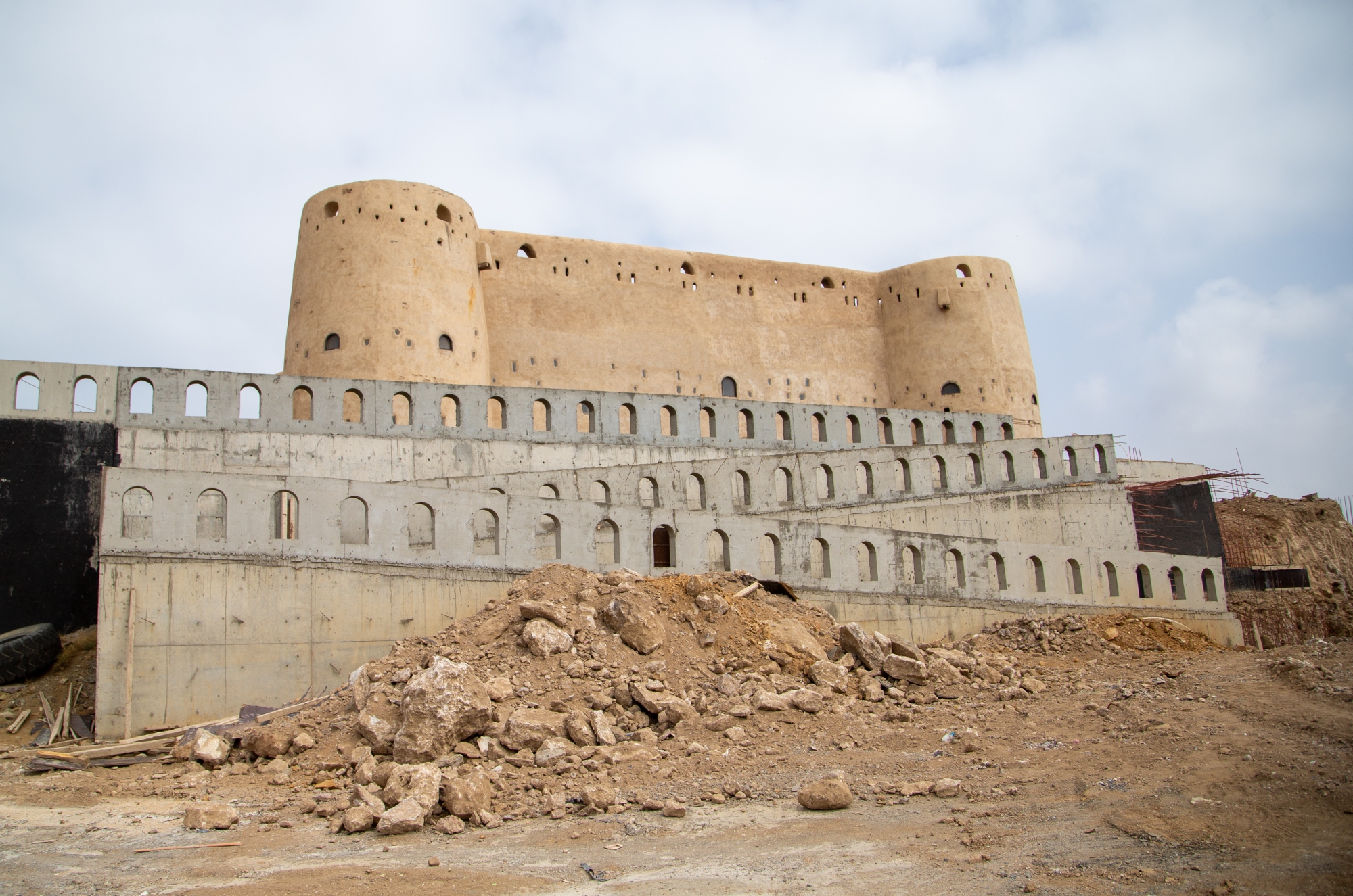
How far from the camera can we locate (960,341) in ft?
97.1

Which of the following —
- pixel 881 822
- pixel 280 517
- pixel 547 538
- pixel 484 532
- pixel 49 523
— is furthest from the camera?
pixel 547 538

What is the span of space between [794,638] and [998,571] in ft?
20.8

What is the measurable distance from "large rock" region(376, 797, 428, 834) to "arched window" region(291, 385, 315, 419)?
10513 mm

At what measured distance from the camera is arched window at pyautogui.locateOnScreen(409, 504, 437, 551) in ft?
42.1

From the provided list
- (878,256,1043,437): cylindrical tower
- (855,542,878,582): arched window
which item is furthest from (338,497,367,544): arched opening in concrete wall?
(878,256,1043,437): cylindrical tower

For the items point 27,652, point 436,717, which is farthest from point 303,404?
point 436,717

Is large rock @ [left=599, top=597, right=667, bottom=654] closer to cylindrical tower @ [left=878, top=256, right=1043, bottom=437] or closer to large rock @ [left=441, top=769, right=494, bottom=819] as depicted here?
large rock @ [left=441, top=769, right=494, bottom=819]

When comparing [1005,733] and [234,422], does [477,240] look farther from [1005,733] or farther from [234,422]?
[1005,733]

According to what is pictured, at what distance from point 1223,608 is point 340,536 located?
48.1ft

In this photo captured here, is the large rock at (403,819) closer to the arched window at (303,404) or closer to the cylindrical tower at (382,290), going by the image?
the arched window at (303,404)

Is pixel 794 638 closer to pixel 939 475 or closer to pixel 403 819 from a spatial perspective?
pixel 403 819

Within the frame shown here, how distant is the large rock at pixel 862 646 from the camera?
11.3 meters

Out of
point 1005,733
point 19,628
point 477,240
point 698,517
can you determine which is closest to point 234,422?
point 19,628

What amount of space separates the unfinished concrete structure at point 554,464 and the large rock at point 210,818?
369 centimetres
